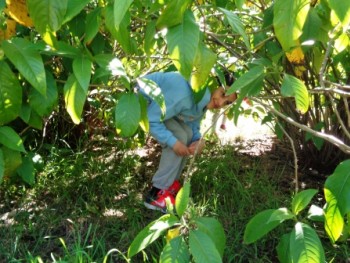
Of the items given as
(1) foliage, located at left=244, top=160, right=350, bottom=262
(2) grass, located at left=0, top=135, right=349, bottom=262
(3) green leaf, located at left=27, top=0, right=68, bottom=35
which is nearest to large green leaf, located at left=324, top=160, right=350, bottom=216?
(1) foliage, located at left=244, top=160, right=350, bottom=262

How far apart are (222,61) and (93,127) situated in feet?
5.39

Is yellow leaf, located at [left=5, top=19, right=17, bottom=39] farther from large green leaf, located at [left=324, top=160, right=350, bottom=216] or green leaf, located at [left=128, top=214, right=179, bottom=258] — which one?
large green leaf, located at [left=324, top=160, right=350, bottom=216]

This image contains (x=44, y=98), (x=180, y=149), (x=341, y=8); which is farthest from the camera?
(x=180, y=149)

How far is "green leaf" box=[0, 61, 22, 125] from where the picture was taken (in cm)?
160

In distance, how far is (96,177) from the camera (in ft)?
10.3

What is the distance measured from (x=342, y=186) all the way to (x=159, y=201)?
157 cm

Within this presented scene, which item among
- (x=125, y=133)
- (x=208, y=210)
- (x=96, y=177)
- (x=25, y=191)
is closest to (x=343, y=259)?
(x=208, y=210)

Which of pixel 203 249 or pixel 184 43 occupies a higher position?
pixel 184 43

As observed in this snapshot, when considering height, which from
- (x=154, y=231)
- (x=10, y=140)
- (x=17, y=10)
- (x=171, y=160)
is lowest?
(x=171, y=160)

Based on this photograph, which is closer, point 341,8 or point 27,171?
point 341,8

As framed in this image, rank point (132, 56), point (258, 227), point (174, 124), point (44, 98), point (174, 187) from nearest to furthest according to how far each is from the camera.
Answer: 1. point (258, 227)
2. point (44, 98)
3. point (132, 56)
4. point (174, 124)
5. point (174, 187)

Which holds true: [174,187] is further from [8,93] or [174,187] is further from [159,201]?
[8,93]

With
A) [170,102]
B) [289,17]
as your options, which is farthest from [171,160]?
[289,17]

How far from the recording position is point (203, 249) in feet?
4.25
